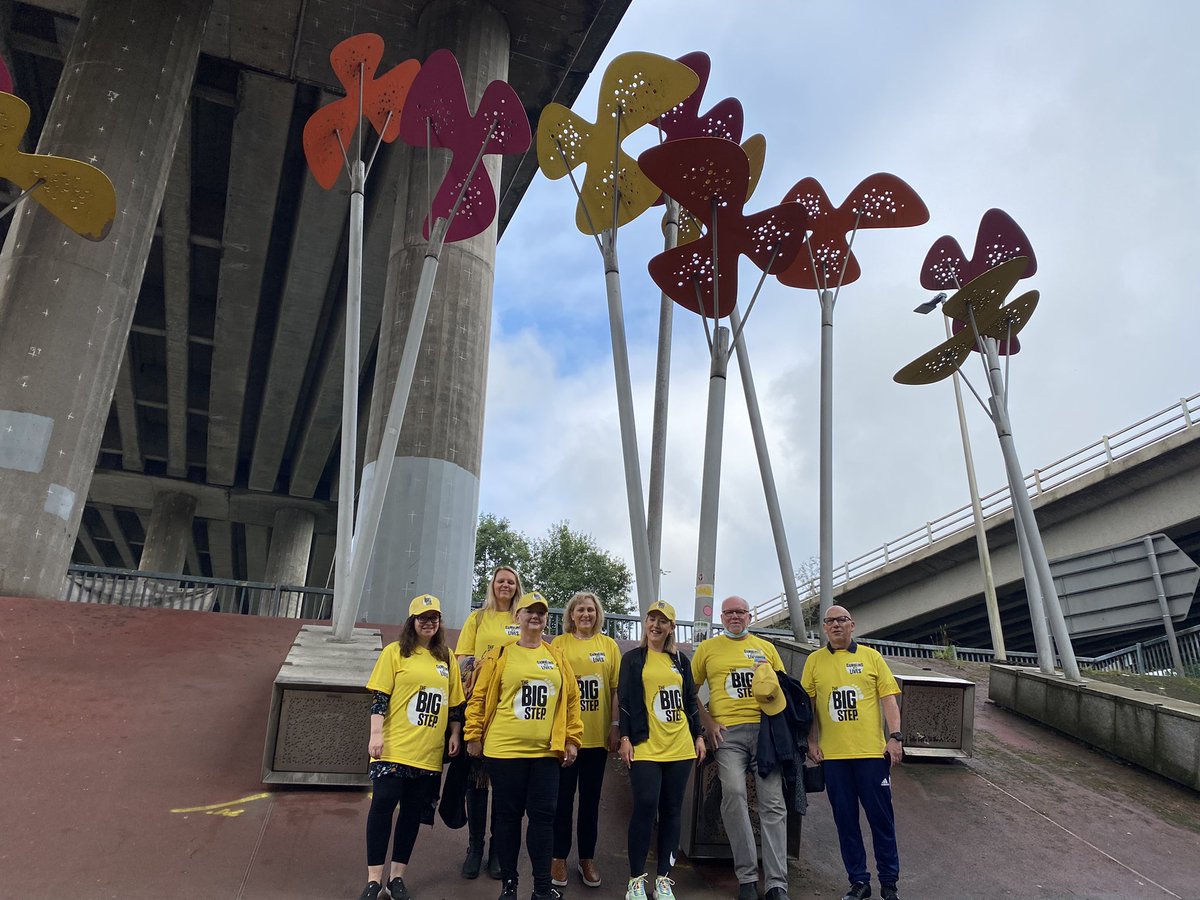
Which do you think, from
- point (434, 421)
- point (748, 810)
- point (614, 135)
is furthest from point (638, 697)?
point (434, 421)

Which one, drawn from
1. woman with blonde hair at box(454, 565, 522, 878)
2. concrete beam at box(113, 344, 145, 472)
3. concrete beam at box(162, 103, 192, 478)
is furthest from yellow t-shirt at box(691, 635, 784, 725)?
concrete beam at box(113, 344, 145, 472)

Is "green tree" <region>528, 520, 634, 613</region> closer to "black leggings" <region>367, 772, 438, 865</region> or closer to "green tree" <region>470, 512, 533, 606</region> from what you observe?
"green tree" <region>470, 512, 533, 606</region>

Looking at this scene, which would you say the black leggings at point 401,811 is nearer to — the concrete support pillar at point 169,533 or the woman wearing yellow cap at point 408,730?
the woman wearing yellow cap at point 408,730

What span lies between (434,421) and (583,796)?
28.8 feet

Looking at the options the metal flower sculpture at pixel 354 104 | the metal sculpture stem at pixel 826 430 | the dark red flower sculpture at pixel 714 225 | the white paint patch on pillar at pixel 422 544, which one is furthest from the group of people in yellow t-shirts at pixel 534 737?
the white paint patch on pillar at pixel 422 544

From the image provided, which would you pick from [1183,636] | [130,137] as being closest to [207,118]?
[130,137]

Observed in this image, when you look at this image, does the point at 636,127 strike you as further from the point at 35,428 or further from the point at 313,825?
the point at 35,428

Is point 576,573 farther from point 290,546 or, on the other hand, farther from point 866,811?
point 866,811

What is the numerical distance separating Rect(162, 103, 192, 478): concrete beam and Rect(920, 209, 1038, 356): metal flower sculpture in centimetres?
1517

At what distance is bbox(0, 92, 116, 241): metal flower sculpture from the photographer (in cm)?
808

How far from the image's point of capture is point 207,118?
2025cm

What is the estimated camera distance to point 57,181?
919cm

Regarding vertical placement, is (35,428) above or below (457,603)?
above

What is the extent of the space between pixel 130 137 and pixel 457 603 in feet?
28.2
